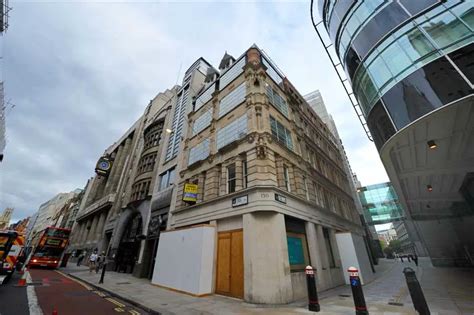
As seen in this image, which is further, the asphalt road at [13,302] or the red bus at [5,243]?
the red bus at [5,243]

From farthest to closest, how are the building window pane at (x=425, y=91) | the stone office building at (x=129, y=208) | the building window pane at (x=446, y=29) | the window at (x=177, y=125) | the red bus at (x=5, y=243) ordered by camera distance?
the window at (x=177, y=125), the stone office building at (x=129, y=208), the red bus at (x=5, y=243), the building window pane at (x=446, y=29), the building window pane at (x=425, y=91)

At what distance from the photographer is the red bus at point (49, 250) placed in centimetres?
2288

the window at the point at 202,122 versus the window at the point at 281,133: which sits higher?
the window at the point at 202,122

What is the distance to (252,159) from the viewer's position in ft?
38.4

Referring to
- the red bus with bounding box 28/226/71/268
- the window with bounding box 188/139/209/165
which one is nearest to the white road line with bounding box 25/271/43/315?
the window with bounding box 188/139/209/165

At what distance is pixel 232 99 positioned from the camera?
1609cm

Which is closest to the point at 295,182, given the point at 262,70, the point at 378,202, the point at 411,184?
the point at 262,70

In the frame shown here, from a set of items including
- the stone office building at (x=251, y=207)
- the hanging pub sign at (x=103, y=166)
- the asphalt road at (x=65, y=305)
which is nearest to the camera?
the asphalt road at (x=65, y=305)

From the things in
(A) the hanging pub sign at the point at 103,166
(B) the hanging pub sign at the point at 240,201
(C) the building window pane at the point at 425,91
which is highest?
(A) the hanging pub sign at the point at 103,166

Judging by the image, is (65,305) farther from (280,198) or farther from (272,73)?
(272,73)

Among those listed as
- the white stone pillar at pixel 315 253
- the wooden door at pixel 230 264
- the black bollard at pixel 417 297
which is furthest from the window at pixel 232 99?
the black bollard at pixel 417 297

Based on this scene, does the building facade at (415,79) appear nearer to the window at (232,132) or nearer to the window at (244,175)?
the window at (244,175)

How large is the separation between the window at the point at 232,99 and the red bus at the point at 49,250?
81.6 ft

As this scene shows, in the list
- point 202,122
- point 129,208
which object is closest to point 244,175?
point 202,122
